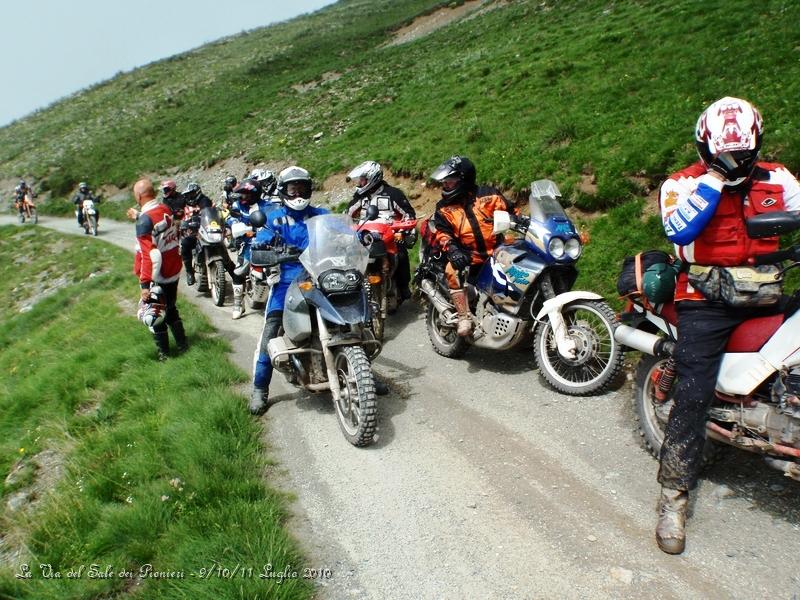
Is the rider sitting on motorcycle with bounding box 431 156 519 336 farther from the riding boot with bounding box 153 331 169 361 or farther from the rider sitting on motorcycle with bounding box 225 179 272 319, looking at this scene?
the rider sitting on motorcycle with bounding box 225 179 272 319

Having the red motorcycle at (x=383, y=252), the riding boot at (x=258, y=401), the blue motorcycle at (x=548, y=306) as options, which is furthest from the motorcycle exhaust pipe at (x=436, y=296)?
the riding boot at (x=258, y=401)

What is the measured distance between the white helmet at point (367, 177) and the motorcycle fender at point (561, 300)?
148 inches

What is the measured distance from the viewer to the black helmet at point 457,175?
637cm

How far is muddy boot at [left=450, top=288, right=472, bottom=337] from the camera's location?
245 inches

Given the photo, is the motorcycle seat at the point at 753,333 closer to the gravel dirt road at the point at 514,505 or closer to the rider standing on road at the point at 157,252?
the gravel dirt road at the point at 514,505

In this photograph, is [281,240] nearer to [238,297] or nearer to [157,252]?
[157,252]

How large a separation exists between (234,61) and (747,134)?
174ft

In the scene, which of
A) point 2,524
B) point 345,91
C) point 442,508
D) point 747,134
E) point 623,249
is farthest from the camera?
point 345,91

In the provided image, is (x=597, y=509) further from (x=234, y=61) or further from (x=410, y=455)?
(x=234, y=61)

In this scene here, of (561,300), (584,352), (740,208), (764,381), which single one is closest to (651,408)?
(764,381)

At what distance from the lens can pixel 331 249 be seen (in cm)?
522

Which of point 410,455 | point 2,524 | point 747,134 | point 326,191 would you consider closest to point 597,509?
point 410,455

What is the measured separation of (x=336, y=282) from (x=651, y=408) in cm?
272

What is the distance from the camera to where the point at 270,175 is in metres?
10.8
